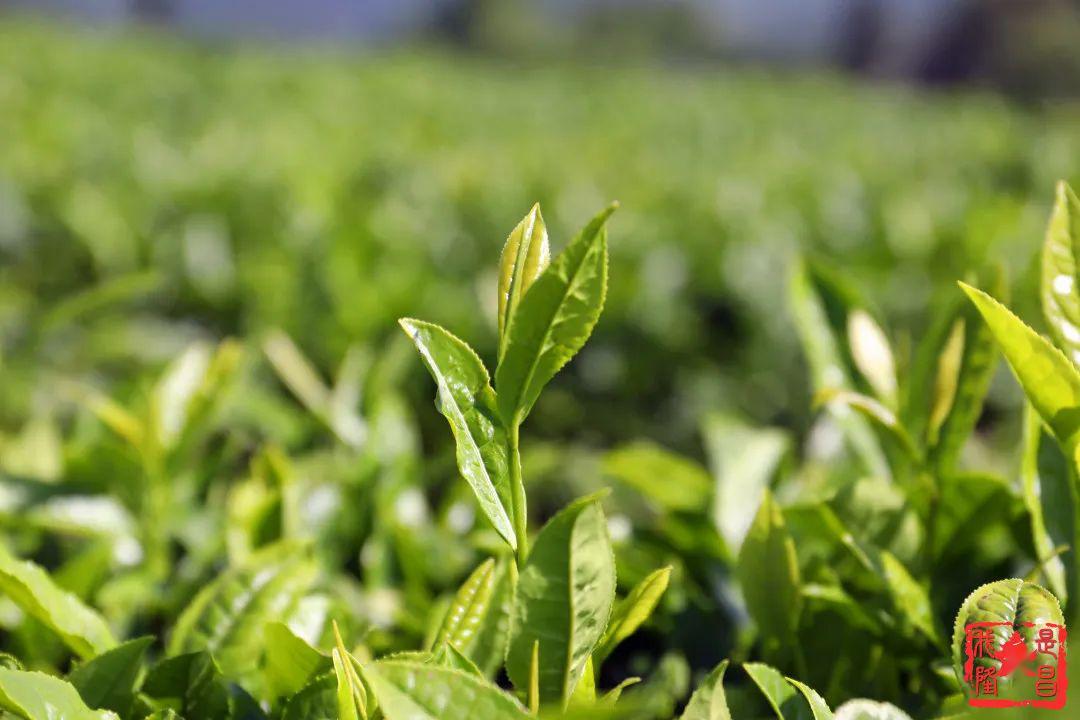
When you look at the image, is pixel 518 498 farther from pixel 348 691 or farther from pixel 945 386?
pixel 945 386

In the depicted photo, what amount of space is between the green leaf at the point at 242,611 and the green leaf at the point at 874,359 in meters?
0.71

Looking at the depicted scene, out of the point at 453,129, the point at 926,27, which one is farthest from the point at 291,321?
the point at 926,27

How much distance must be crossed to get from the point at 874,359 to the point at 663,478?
0.37 m

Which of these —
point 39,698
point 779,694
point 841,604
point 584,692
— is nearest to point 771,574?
point 841,604

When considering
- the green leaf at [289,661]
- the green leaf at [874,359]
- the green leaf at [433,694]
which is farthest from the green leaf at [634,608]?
the green leaf at [874,359]

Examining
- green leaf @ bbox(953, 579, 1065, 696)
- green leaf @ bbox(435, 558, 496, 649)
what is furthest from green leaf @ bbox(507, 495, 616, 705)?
green leaf @ bbox(953, 579, 1065, 696)

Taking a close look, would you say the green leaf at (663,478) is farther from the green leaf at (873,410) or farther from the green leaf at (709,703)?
the green leaf at (709,703)

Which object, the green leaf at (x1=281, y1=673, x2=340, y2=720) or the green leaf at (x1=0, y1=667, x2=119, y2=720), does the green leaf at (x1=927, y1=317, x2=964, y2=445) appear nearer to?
the green leaf at (x1=281, y1=673, x2=340, y2=720)

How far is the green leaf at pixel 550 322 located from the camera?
77 centimetres

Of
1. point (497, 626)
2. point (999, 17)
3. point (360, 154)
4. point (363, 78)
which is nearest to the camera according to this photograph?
point (497, 626)

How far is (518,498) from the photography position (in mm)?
812

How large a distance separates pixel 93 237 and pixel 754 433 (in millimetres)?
2565

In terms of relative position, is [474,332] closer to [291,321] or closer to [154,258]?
[291,321]

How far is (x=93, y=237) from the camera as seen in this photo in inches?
130
